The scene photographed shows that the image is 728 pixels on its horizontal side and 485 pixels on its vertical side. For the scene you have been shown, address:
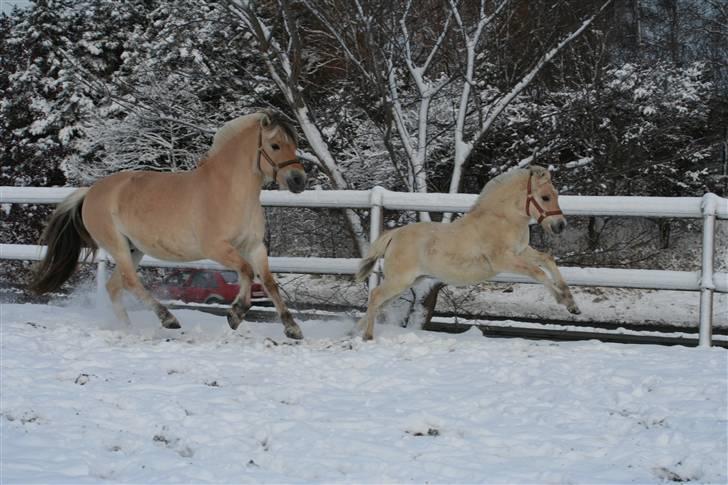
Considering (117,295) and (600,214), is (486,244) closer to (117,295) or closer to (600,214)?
(600,214)

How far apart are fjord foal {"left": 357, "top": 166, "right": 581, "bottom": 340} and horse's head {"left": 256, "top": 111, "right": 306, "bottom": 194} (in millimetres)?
1049

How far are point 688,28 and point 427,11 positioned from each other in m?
15.5

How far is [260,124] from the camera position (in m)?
6.71

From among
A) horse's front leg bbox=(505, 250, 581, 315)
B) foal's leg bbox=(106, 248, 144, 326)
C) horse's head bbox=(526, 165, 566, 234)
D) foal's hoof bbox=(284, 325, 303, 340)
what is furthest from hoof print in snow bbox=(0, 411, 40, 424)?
horse's head bbox=(526, 165, 566, 234)

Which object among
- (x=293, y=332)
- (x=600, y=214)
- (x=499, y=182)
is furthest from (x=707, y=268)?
(x=293, y=332)

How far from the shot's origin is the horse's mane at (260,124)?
6.66 metres

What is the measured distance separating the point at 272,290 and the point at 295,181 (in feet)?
3.01

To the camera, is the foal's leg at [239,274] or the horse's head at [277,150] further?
the horse's head at [277,150]

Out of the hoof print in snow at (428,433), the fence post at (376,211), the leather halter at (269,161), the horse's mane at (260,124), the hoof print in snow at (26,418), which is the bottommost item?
the hoof print in snow at (428,433)

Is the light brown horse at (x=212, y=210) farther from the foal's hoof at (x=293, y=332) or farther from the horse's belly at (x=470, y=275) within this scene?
the horse's belly at (x=470, y=275)

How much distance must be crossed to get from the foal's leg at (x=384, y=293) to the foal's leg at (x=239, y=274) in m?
1.01

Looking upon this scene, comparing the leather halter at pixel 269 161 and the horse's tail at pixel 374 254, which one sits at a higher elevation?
the leather halter at pixel 269 161

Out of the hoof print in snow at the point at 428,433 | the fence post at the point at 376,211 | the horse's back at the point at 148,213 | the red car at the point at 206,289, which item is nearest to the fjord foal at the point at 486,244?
the fence post at the point at 376,211

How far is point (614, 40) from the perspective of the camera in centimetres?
1257
